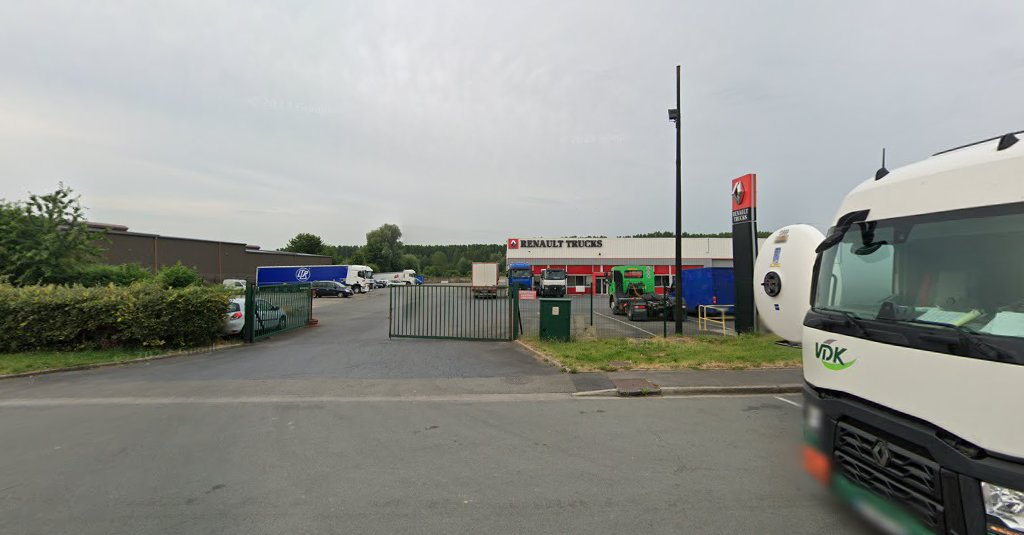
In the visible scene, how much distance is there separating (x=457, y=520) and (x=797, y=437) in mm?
4170

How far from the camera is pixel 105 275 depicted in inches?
752

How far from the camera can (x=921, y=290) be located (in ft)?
9.33

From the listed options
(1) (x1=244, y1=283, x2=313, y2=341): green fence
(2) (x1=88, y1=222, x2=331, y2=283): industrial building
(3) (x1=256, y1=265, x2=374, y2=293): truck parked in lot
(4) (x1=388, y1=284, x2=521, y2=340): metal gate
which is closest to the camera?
(4) (x1=388, y1=284, x2=521, y2=340): metal gate

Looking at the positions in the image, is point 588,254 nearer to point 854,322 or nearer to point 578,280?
point 578,280

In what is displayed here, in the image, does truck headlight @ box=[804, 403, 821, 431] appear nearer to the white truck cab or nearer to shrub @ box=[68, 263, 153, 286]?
the white truck cab

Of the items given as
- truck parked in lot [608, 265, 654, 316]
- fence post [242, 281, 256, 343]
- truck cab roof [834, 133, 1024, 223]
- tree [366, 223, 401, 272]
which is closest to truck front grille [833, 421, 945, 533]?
truck cab roof [834, 133, 1024, 223]

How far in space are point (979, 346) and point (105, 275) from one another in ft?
85.8

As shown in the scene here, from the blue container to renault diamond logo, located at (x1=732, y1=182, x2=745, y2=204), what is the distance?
561 centimetres

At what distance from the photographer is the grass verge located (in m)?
9.65


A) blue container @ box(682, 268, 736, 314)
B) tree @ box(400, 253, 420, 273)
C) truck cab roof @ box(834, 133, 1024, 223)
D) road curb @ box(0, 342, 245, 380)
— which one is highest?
tree @ box(400, 253, 420, 273)

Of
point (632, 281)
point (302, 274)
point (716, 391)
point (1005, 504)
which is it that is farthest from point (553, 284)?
point (302, 274)

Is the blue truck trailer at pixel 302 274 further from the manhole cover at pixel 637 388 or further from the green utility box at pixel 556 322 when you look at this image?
the manhole cover at pixel 637 388

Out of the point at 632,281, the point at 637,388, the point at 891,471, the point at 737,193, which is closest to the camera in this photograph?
the point at 891,471

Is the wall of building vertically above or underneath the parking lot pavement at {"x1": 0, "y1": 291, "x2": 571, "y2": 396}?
above
